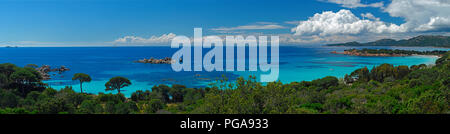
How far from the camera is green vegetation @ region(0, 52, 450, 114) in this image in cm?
1058

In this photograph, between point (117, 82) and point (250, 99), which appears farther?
point (117, 82)

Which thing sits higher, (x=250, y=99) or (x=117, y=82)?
(x=250, y=99)

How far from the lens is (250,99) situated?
1008 cm

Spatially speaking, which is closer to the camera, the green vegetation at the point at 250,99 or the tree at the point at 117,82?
the green vegetation at the point at 250,99

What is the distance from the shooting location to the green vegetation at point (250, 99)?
10578 mm

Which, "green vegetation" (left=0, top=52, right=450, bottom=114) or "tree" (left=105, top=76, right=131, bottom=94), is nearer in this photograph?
"green vegetation" (left=0, top=52, right=450, bottom=114)
